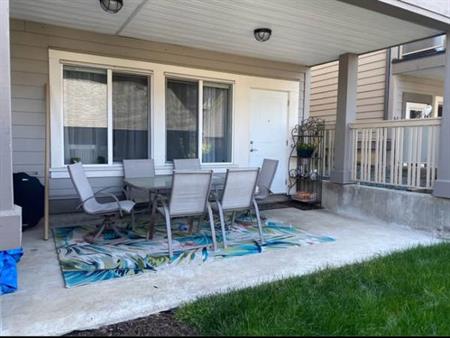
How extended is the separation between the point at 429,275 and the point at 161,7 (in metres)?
3.83

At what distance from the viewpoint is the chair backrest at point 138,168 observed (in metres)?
5.06

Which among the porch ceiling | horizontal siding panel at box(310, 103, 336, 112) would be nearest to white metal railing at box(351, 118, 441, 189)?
the porch ceiling

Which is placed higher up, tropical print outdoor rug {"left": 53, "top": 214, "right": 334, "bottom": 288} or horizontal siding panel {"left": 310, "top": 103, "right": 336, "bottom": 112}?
horizontal siding panel {"left": 310, "top": 103, "right": 336, "bottom": 112}

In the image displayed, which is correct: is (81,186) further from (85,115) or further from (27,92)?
(27,92)

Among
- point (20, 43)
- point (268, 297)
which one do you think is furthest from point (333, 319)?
point (20, 43)

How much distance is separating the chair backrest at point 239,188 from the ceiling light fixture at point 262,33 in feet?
6.74

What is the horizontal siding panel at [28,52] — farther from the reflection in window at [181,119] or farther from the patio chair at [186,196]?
the patio chair at [186,196]

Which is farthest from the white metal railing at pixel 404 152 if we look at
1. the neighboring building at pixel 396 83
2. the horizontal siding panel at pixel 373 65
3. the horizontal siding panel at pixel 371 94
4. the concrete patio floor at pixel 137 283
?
the horizontal siding panel at pixel 373 65

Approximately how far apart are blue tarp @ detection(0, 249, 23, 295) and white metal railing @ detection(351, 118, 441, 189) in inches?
185

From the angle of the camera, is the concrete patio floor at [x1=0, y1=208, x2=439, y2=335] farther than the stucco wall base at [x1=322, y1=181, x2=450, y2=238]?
No

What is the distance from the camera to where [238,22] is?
15.0 feet

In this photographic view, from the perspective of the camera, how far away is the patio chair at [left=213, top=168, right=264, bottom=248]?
148 inches

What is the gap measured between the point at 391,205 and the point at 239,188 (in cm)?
254

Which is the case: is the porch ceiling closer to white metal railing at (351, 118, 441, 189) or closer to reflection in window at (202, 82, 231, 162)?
reflection in window at (202, 82, 231, 162)
